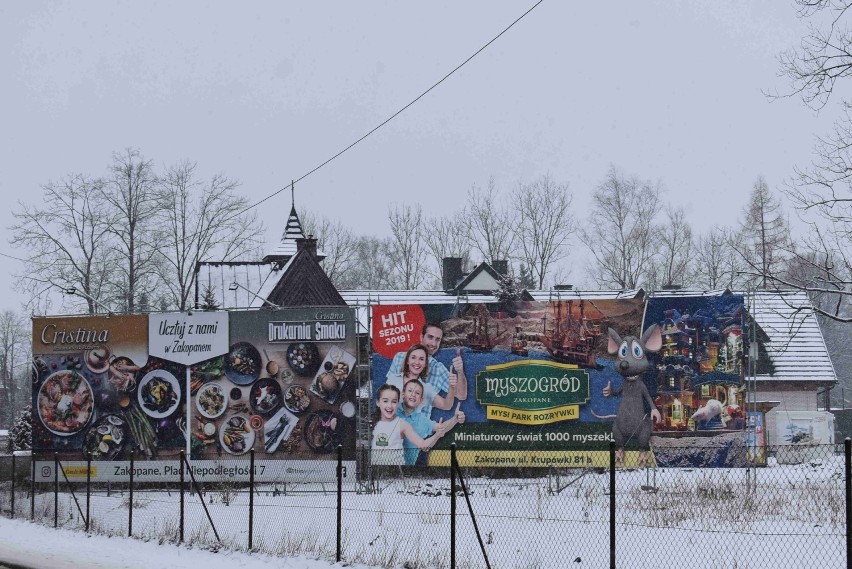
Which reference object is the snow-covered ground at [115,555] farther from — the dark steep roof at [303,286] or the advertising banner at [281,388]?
the dark steep roof at [303,286]

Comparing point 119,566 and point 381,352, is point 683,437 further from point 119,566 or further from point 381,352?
point 119,566

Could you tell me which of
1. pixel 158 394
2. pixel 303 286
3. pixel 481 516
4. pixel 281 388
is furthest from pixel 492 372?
pixel 303 286

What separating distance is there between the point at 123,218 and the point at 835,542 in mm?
55333

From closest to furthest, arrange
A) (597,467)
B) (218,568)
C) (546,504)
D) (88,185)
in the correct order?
(218,568) < (546,504) < (597,467) < (88,185)

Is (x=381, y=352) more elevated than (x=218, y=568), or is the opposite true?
(x=381, y=352)

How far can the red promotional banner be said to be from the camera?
28.8 meters

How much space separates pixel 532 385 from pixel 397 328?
3854 millimetres

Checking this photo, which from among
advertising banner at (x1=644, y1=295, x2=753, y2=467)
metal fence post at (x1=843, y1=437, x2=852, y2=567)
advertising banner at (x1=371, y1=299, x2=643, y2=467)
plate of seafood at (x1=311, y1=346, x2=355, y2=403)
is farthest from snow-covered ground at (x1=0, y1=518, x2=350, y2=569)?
advertising banner at (x1=644, y1=295, x2=753, y2=467)

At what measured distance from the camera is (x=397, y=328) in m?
28.8

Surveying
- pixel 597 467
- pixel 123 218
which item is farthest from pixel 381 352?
pixel 123 218

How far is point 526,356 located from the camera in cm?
2880

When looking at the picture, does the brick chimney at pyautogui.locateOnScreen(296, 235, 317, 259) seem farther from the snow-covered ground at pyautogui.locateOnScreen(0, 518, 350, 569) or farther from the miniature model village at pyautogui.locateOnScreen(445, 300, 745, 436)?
the snow-covered ground at pyautogui.locateOnScreen(0, 518, 350, 569)

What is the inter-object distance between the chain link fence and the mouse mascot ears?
3.20m

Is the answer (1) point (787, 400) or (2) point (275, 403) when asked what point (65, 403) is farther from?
(1) point (787, 400)
